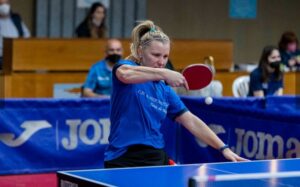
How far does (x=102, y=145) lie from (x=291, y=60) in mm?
4916

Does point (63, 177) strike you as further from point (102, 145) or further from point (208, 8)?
point (208, 8)

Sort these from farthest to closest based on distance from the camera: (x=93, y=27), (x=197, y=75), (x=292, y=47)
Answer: (x=292, y=47) → (x=93, y=27) → (x=197, y=75)

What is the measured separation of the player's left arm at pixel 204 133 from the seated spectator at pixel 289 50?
7760 millimetres

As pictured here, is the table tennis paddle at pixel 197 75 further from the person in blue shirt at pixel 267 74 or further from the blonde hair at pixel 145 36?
the person in blue shirt at pixel 267 74

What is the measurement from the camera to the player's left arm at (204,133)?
18.4 feet

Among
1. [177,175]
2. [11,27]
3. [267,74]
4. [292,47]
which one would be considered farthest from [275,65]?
[177,175]

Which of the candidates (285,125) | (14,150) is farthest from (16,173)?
(285,125)

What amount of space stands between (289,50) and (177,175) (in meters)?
8.69

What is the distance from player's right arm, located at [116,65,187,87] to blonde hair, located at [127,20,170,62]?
0.59 ft

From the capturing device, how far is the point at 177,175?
16.3 ft

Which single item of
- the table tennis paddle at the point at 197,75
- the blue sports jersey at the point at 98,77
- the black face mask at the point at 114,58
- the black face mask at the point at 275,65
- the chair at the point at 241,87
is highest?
the table tennis paddle at the point at 197,75

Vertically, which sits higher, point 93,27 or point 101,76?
point 93,27

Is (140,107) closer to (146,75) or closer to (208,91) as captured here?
(146,75)

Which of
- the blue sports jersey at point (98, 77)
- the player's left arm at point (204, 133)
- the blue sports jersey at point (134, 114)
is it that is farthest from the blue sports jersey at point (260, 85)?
the blue sports jersey at point (134, 114)
